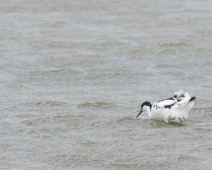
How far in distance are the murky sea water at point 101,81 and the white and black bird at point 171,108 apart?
0.12 meters

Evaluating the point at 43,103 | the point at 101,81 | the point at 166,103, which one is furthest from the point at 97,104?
the point at 101,81

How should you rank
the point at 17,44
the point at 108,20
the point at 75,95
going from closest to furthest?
the point at 75,95, the point at 17,44, the point at 108,20

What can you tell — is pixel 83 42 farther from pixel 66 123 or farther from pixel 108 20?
pixel 66 123

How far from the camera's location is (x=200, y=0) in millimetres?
23344

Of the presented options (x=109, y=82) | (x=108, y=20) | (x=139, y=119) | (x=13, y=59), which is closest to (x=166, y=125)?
(x=139, y=119)

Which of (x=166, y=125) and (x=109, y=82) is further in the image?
(x=109, y=82)

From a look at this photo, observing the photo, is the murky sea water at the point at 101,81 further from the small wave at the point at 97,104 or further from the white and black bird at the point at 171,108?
the white and black bird at the point at 171,108

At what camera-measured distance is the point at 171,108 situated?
44.9 feet

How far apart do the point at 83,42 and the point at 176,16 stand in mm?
3236

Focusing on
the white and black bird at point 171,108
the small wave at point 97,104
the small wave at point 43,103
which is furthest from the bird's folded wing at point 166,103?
the small wave at point 43,103

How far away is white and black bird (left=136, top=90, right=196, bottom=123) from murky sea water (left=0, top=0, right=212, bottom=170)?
4.8 inches

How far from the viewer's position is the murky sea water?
11969 millimetres

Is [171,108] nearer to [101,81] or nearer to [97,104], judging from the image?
[97,104]

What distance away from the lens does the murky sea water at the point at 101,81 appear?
39.3ft
